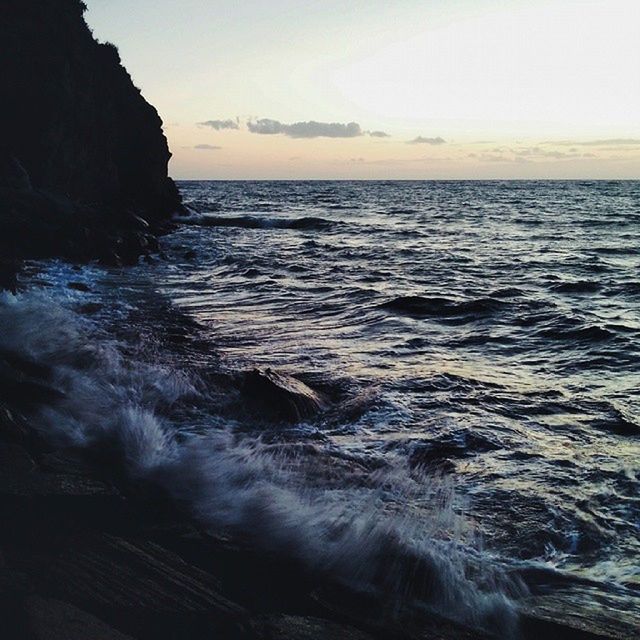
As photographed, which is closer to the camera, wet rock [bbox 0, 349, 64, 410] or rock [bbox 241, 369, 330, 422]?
wet rock [bbox 0, 349, 64, 410]

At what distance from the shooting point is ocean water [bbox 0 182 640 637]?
4273 millimetres

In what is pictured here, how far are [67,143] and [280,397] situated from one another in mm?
22938

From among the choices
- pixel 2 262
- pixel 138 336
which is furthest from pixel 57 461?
pixel 2 262

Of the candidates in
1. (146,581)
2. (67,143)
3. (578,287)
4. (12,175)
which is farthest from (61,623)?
(67,143)

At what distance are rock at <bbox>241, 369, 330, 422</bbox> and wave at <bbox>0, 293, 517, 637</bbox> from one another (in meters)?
0.61

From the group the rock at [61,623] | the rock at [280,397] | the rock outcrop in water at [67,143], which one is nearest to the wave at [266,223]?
the rock outcrop in water at [67,143]

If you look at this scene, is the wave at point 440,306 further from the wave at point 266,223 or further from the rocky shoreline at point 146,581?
the wave at point 266,223

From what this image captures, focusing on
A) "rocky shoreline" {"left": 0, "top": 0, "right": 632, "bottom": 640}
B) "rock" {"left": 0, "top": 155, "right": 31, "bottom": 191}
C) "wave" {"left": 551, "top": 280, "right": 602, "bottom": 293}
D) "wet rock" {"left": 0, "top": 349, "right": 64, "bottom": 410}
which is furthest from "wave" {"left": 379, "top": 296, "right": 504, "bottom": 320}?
"rock" {"left": 0, "top": 155, "right": 31, "bottom": 191}

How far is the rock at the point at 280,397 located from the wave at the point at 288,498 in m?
0.61

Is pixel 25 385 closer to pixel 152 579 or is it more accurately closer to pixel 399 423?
pixel 152 579

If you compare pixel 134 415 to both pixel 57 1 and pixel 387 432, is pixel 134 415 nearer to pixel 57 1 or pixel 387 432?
pixel 387 432

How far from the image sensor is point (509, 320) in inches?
500

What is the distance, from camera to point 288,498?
5059mm

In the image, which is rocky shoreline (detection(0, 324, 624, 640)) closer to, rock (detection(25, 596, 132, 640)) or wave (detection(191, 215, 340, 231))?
rock (detection(25, 596, 132, 640))
